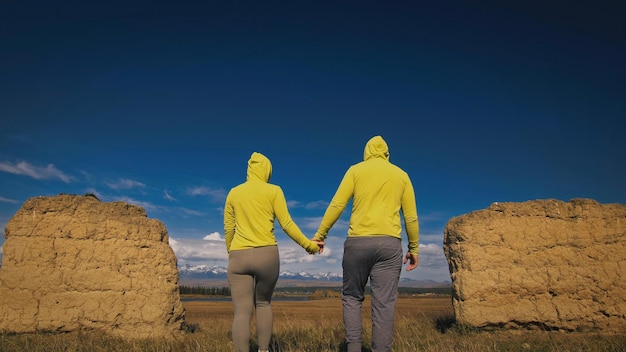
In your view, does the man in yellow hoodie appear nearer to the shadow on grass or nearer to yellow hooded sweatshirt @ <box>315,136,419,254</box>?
yellow hooded sweatshirt @ <box>315,136,419,254</box>

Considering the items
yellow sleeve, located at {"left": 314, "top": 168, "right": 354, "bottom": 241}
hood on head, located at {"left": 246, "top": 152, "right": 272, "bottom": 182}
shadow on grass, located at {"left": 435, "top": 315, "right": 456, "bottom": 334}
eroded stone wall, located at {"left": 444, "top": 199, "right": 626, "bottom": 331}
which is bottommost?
shadow on grass, located at {"left": 435, "top": 315, "right": 456, "bottom": 334}

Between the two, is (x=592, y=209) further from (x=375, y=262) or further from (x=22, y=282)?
(x=22, y=282)

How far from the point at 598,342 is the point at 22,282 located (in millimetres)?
9933

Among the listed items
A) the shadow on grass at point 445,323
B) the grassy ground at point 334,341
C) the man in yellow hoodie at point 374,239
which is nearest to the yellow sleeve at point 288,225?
the man in yellow hoodie at point 374,239

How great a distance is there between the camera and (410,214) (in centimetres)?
445

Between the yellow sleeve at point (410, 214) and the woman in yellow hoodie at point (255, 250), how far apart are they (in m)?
1.04

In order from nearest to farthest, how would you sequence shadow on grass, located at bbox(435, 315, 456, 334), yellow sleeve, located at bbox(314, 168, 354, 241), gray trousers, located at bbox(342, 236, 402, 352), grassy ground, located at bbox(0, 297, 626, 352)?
gray trousers, located at bbox(342, 236, 402, 352) → yellow sleeve, located at bbox(314, 168, 354, 241) → grassy ground, located at bbox(0, 297, 626, 352) → shadow on grass, located at bbox(435, 315, 456, 334)

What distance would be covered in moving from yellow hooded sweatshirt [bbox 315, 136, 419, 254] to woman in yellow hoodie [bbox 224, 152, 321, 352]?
0.53 meters

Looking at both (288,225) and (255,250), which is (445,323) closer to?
(288,225)

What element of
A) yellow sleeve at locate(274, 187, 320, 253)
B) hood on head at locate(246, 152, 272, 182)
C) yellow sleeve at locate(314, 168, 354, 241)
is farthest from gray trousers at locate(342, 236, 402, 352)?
hood on head at locate(246, 152, 272, 182)

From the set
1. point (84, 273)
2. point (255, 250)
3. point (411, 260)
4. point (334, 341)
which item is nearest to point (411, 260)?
point (411, 260)

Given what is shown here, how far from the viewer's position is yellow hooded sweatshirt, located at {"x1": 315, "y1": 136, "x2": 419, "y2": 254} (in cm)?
413

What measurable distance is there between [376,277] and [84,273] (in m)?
6.00

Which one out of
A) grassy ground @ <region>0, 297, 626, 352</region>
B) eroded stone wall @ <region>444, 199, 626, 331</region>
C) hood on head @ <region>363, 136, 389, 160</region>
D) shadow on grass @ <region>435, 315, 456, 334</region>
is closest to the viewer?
hood on head @ <region>363, 136, 389, 160</region>
